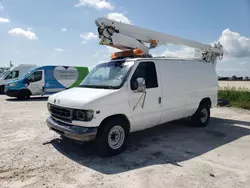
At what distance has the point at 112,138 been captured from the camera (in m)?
5.20

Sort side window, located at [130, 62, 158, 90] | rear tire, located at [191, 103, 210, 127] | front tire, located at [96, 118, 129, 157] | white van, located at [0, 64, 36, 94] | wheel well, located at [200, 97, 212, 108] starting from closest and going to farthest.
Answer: front tire, located at [96, 118, 129, 157] → side window, located at [130, 62, 158, 90] → rear tire, located at [191, 103, 210, 127] → wheel well, located at [200, 97, 212, 108] → white van, located at [0, 64, 36, 94]

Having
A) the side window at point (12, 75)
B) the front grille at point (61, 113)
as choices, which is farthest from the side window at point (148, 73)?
the side window at point (12, 75)

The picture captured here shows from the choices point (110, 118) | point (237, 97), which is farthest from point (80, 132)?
point (237, 97)

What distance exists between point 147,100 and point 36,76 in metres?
13.3

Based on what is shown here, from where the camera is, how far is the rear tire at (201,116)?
7.97 m

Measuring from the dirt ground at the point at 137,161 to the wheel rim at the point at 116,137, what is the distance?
10.6 inches

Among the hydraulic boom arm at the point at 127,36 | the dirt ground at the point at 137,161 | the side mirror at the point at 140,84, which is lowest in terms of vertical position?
the dirt ground at the point at 137,161

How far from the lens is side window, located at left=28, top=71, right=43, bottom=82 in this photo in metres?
16.7

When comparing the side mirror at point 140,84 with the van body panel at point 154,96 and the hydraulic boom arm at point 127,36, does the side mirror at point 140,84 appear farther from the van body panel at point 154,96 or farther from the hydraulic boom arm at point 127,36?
the hydraulic boom arm at point 127,36

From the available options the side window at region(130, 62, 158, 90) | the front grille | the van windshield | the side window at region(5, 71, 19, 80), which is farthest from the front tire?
the side window at region(5, 71, 19, 80)

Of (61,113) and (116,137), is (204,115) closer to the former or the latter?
(116,137)

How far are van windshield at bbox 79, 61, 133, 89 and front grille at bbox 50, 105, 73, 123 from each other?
947 mm

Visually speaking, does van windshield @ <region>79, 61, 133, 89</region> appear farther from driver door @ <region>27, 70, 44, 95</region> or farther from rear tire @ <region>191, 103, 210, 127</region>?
driver door @ <region>27, 70, 44, 95</region>

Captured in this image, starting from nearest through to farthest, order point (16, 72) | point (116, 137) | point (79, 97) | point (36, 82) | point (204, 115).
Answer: point (79, 97) < point (116, 137) < point (204, 115) < point (36, 82) < point (16, 72)
